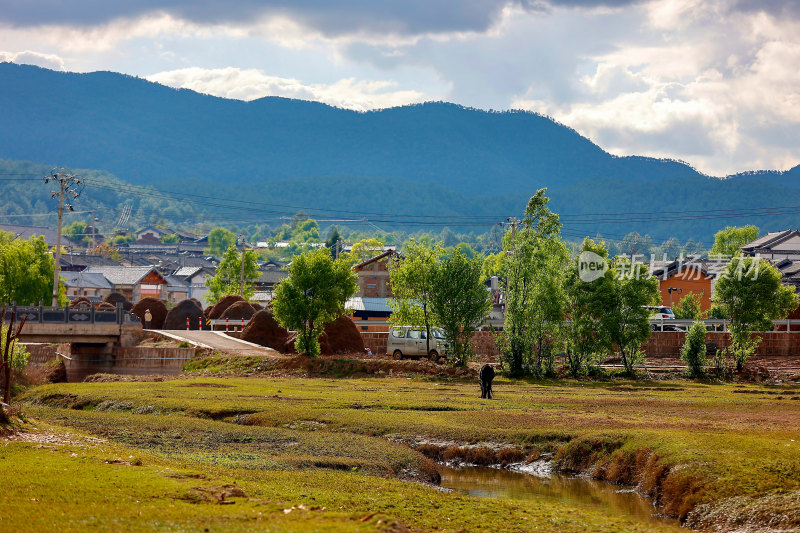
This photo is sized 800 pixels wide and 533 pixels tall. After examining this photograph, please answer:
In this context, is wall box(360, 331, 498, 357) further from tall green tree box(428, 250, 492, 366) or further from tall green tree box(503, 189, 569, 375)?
tall green tree box(503, 189, 569, 375)

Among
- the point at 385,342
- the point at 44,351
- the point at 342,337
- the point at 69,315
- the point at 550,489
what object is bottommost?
the point at 550,489

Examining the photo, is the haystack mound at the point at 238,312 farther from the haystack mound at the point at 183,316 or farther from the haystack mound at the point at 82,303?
the haystack mound at the point at 82,303

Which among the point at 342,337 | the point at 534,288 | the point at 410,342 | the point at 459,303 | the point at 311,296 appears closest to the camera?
the point at 534,288

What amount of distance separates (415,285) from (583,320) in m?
14.0

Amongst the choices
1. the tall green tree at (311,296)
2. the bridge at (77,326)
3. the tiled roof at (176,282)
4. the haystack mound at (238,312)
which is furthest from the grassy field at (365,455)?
the tiled roof at (176,282)

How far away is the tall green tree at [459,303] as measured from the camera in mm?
62188

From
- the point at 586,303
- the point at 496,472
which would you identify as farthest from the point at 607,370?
the point at 496,472

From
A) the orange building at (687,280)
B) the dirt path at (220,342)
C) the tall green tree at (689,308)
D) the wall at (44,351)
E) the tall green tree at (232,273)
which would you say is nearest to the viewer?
A: the dirt path at (220,342)

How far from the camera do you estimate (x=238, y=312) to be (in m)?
86.4

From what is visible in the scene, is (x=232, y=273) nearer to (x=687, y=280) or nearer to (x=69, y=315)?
(x=69, y=315)

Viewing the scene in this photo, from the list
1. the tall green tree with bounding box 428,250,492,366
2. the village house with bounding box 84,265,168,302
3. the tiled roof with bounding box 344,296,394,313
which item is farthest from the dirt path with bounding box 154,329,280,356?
the village house with bounding box 84,265,168,302

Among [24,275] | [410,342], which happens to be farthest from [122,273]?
[410,342]

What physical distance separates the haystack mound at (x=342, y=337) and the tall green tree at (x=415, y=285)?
11.6ft

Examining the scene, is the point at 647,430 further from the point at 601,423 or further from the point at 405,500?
the point at 405,500
